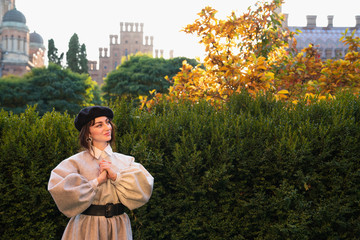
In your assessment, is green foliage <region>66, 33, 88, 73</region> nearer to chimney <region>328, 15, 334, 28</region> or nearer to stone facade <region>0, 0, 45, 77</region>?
stone facade <region>0, 0, 45, 77</region>

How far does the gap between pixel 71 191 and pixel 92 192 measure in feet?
0.57

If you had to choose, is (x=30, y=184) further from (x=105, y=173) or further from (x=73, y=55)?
(x=73, y=55)

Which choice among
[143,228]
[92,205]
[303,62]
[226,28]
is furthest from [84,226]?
[303,62]

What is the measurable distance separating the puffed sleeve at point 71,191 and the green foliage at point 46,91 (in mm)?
37133

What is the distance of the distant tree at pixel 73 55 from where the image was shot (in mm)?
55219

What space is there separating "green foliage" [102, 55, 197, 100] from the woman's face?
41.9 m

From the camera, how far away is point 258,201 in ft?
14.6

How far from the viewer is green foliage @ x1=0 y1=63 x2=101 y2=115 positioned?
4009 cm

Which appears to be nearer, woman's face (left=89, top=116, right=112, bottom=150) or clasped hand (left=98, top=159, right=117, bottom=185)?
clasped hand (left=98, top=159, right=117, bottom=185)

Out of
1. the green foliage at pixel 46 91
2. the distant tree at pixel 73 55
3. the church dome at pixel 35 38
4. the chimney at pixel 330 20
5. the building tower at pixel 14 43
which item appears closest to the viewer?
the green foliage at pixel 46 91

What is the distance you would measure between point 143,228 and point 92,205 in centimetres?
123

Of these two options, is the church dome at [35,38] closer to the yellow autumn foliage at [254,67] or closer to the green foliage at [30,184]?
the yellow autumn foliage at [254,67]

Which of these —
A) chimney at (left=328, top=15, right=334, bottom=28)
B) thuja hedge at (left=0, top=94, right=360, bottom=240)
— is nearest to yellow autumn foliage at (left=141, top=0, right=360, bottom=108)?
thuja hedge at (left=0, top=94, right=360, bottom=240)

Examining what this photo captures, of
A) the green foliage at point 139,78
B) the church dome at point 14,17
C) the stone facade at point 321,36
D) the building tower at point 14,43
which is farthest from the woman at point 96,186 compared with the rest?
the church dome at point 14,17
